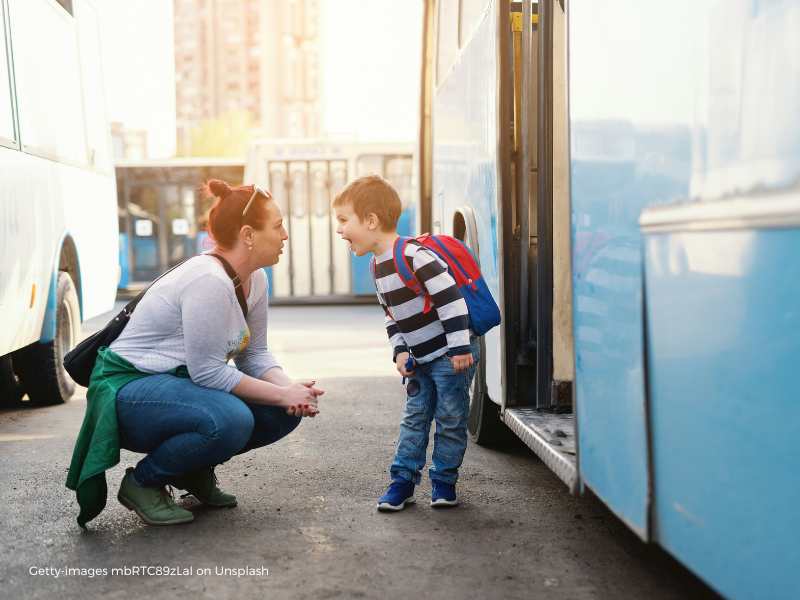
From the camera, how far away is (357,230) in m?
Answer: 4.25

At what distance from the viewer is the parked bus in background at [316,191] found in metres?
17.6

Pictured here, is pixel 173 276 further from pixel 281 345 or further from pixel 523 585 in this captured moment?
pixel 281 345

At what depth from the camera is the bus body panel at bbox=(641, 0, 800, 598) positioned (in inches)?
79.0

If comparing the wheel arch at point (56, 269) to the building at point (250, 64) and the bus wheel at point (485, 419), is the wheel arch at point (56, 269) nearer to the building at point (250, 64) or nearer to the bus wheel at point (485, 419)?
the bus wheel at point (485, 419)

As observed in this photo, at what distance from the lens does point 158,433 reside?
13.0 ft

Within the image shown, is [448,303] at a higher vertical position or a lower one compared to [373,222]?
lower

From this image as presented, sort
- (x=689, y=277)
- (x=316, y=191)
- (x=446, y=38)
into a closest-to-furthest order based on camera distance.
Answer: (x=689, y=277) → (x=446, y=38) → (x=316, y=191)

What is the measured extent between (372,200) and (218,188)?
61cm

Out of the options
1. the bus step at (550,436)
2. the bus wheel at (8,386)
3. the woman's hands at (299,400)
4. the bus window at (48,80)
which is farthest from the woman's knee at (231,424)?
the bus wheel at (8,386)

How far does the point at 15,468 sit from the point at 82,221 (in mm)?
3296

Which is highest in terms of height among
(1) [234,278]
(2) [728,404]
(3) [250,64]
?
(3) [250,64]

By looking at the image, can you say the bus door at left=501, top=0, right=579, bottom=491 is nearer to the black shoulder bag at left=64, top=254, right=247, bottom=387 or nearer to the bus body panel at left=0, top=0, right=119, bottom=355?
the black shoulder bag at left=64, top=254, right=247, bottom=387

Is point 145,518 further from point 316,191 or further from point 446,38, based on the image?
point 316,191

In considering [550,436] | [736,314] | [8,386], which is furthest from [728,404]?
[8,386]
